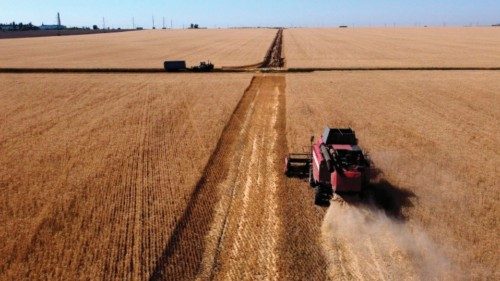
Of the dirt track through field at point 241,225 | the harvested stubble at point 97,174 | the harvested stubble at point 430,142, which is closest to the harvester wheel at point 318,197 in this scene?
the dirt track through field at point 241,225

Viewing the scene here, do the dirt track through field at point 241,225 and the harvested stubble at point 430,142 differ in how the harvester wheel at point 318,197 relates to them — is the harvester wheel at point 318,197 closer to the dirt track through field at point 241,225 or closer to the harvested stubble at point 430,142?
the dirt track through field at point 241,225

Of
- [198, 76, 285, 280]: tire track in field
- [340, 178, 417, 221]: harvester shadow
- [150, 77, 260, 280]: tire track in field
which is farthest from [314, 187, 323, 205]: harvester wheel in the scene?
[150, 77, 260, 280]: tire track in field

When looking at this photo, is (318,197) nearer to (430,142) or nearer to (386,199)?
(386,199)

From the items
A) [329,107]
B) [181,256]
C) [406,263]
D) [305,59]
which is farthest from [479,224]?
[305,59]

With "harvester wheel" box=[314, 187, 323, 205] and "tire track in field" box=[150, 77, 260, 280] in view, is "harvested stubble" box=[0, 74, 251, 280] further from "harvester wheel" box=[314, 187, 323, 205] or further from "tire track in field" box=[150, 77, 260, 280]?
"harvester wheel" box=[314, 187, 323, 205]

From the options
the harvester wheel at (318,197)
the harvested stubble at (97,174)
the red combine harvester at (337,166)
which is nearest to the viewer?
the harvested stubble at (97,174)
